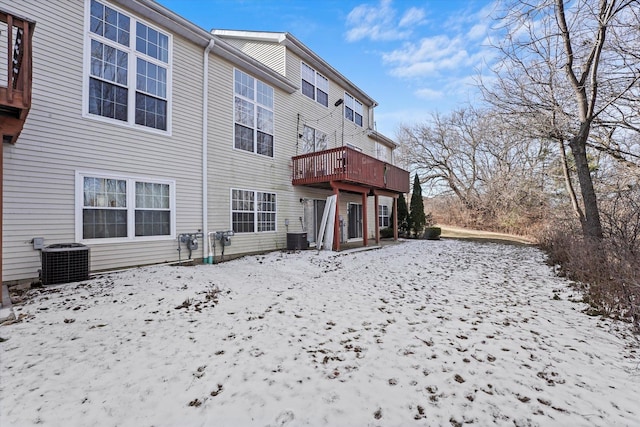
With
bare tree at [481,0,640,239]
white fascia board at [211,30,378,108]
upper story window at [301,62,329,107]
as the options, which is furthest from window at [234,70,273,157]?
bare tree at [481,0,640,239]

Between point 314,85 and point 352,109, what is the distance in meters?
3.52

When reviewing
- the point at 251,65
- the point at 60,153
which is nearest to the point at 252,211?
the point at 251,65

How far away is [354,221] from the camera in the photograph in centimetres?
1620

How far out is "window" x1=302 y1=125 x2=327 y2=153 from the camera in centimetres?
1270

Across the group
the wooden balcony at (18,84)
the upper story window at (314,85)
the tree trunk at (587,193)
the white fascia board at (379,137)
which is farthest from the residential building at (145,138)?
the tree trunk at (587,193)

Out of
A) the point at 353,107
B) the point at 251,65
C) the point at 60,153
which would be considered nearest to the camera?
the point at 60,153

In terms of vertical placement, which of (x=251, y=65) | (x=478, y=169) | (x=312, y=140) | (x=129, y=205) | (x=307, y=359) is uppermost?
(x=251, y=65)

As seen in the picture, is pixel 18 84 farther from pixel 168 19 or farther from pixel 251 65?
pixel 251 65

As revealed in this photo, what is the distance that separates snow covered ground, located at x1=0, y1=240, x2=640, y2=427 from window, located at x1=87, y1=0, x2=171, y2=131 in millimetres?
4011

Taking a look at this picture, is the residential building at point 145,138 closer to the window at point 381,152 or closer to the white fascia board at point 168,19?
the white fascia board at point 168,19

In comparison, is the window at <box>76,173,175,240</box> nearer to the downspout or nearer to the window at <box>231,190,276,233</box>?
the downspout

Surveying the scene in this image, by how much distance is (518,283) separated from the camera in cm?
677

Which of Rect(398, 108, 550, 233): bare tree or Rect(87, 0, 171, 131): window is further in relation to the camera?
Rect(398, 108, 550, 233): bare tree

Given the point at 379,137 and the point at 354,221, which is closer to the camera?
the point at 354,221
